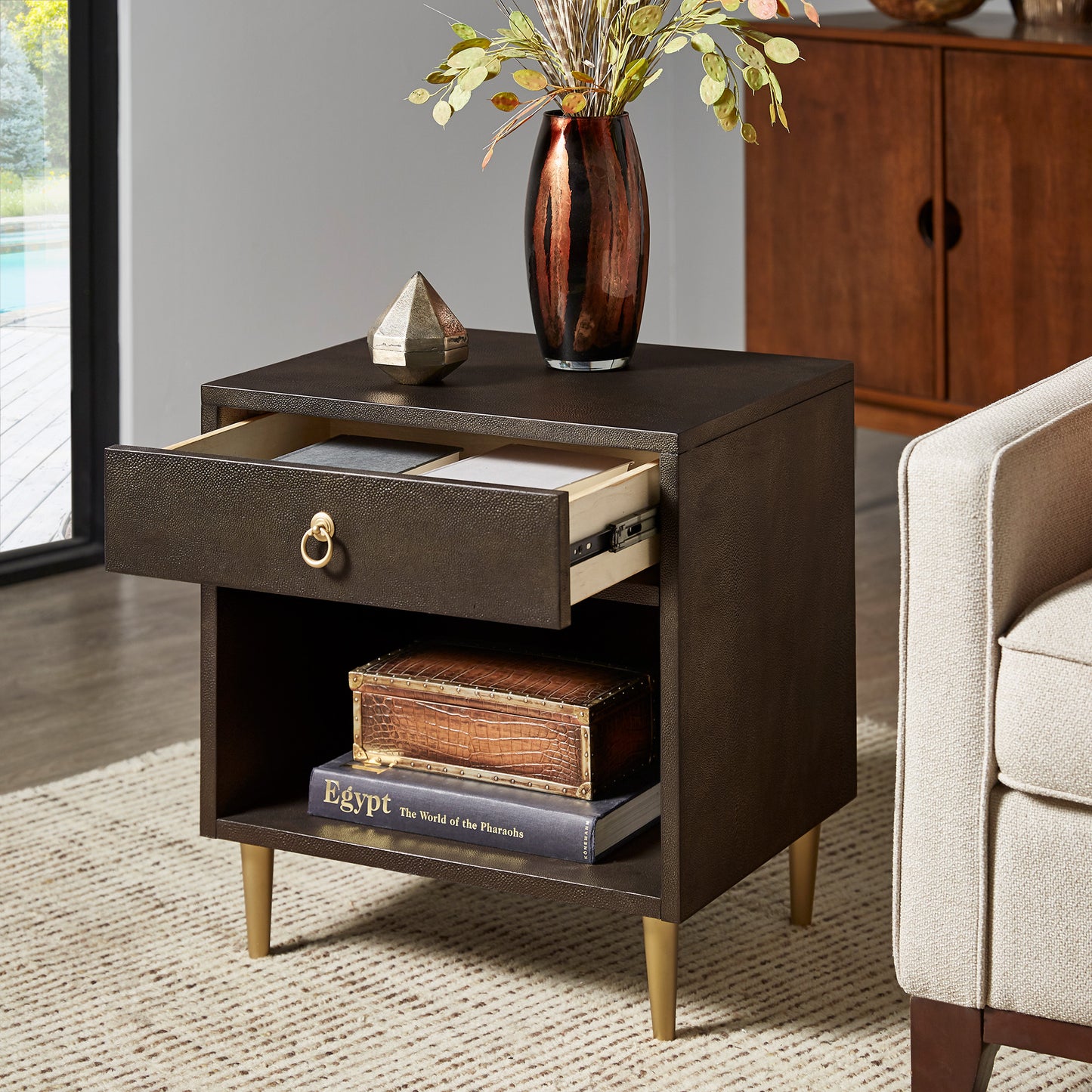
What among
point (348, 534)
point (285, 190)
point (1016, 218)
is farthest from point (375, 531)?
point (285, 190)

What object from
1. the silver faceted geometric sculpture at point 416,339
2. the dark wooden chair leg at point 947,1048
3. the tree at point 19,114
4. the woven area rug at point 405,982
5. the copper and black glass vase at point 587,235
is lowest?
the woven area rug at point 405,982

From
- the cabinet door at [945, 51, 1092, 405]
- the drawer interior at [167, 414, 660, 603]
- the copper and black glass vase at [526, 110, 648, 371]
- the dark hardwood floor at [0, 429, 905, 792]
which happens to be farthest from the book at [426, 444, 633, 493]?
the cabinet door at [945, 51, 1092, 405]

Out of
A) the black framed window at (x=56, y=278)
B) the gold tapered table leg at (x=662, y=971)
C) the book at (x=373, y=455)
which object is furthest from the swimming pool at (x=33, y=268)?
the gold tapered table leg at (x=662, y=971)

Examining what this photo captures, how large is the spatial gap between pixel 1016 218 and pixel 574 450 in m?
1.49

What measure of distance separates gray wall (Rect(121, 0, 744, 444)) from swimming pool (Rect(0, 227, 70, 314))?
10cm

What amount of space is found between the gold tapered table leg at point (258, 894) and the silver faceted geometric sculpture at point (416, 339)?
1.48ft

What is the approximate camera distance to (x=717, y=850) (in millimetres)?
1488

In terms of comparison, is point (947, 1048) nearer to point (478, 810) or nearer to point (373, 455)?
point (478, 810)

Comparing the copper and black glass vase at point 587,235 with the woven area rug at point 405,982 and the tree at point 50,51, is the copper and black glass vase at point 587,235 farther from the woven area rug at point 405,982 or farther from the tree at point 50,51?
the tree at point 50,51

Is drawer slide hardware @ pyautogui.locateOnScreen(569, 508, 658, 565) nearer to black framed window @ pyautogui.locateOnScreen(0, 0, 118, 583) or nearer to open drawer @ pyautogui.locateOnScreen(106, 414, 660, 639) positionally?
open drawer @ pyautogui.locateOnScreen(106, 414, 660, 639)

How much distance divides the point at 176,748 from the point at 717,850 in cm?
92

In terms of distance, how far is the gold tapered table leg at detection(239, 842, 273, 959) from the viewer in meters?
1.63

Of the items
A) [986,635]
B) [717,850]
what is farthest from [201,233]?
[986,635]

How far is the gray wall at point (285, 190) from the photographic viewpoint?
3.01 meters
